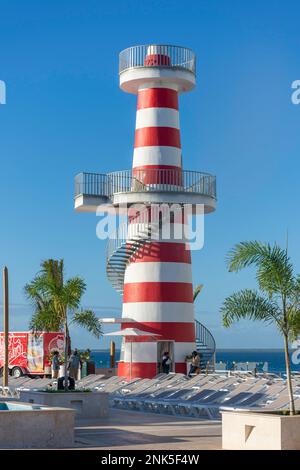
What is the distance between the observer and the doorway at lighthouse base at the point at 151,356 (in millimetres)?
30594

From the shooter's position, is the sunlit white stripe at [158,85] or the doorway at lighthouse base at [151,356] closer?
the doorway at lighthouse base at [151,356]

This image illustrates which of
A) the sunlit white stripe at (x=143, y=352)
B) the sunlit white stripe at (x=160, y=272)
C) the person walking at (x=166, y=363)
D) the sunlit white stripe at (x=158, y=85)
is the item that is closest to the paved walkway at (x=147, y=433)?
the person walking at (x=166, y=363)

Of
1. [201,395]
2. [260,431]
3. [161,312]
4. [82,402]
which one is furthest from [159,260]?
[260,431]

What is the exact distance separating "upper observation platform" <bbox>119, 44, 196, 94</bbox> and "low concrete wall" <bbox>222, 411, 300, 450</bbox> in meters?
18.5

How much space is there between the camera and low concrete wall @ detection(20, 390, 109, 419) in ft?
67.4

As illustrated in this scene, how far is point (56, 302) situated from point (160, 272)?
3.56m

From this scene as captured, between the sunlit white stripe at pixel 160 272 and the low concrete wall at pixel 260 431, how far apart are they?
644 inches

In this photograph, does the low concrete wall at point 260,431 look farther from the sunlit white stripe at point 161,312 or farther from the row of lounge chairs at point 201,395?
the sunlit white stripe at point 161,312

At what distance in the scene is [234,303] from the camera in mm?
16078

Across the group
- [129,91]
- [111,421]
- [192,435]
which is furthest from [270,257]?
[129,91]

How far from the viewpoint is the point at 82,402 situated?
20.6 metres

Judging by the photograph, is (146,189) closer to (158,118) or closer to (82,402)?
(158,118)

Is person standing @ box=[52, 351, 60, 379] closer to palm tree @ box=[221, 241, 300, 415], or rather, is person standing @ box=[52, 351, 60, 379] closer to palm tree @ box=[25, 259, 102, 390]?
palm tree @ box=[25, 259, 102, 390]

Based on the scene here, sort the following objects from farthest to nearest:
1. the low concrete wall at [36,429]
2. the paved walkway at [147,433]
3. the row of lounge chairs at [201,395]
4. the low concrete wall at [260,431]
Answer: the row of lounge chairs at [201,395] < the paved walkway at [147,433] < the low concrete wall at [36,429] < the low concrete wall at [260,431]
